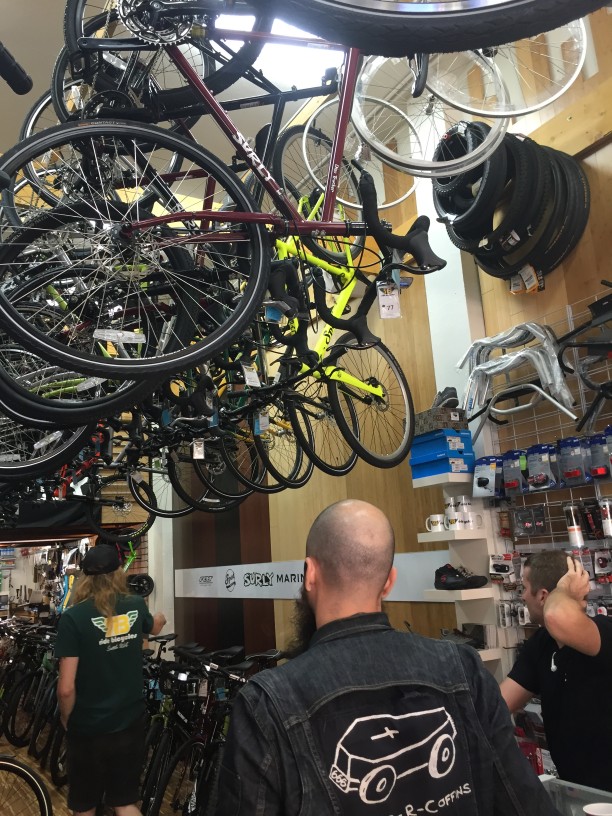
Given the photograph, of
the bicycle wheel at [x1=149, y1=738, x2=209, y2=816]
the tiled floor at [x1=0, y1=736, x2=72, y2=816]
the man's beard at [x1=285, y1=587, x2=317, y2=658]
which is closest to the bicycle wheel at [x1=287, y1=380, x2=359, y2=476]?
the bicycle wheel at [x1=149, y1=738, x2=209, y2=816]

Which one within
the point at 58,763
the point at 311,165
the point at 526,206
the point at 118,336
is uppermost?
the point at 311,165

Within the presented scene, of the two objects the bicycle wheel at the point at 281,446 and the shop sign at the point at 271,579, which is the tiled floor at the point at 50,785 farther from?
the bicycle wheel at the point at 281,446

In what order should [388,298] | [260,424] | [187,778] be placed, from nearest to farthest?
[388,298] → [260,424] → [187,778]

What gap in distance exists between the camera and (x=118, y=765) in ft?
10.00

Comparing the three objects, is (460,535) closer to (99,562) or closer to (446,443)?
(446,443)

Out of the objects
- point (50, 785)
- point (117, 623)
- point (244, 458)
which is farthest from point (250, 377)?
point (50, 785)

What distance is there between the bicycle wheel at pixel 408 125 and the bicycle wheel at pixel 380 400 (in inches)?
36.8

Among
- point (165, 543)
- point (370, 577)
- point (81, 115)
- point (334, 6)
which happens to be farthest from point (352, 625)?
point (165, 543)

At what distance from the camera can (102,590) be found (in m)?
3.18

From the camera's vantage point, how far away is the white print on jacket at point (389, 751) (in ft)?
3.31

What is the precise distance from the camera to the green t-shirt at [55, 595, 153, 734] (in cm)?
302

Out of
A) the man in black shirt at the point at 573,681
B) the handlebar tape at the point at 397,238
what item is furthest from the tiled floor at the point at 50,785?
the handlebar tape at the point at 397,238

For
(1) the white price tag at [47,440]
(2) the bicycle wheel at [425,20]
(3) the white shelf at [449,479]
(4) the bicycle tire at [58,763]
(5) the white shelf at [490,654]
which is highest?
(2) the bicycle wheel at [425,20]

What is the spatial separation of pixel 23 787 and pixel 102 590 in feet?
2.83
